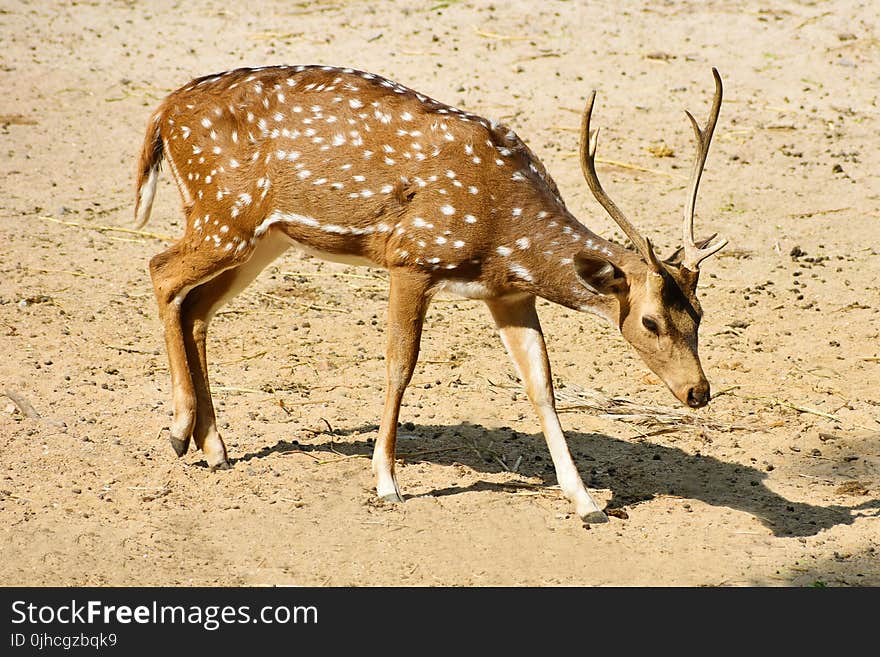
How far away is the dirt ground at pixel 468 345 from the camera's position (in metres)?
6.20

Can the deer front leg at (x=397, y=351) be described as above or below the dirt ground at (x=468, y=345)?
above

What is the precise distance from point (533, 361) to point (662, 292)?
0.89 metres

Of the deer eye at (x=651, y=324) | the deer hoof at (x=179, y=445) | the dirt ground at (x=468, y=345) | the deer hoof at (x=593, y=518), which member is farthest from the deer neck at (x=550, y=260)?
the deer hoof at (x=179, y=445)

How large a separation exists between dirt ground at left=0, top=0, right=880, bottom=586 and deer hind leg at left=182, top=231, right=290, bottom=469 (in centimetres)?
14

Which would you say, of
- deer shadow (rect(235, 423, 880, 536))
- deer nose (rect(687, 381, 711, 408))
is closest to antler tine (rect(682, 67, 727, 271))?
deer nose (rect(687, 381, 711, 408))

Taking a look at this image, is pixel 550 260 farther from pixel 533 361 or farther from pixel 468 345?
pixel 468 345

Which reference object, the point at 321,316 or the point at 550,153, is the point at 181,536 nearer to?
the point at 321,316

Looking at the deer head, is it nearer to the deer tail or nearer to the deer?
the deer

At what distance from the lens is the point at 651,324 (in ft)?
20.7

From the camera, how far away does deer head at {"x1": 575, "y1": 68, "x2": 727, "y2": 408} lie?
625 centimetres

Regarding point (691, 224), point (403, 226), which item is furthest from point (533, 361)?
point (691, 224)

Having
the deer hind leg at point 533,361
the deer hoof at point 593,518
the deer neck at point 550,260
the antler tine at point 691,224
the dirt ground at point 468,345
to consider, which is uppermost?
the antler tine at point 691,224

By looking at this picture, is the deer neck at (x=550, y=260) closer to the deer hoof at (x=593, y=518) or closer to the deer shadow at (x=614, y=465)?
the deer hoof at (x=593, y=518)

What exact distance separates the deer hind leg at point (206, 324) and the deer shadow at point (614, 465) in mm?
192
